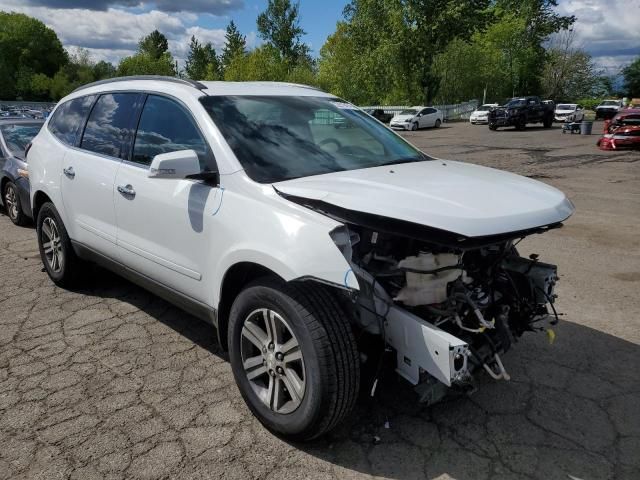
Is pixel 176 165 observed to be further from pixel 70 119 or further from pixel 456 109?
pixel 456 109

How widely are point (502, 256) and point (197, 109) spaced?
2017mm

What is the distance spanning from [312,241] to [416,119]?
34.6 metres

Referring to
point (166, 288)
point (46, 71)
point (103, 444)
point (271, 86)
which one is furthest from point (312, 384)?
point (46, 71)

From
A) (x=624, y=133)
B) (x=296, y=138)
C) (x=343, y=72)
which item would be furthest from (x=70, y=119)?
(x=343, y=72)

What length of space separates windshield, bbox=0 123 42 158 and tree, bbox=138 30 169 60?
105 meters

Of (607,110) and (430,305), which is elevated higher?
(430,305)

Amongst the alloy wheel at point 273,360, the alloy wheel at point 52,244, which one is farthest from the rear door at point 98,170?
the alloy wheel at point 273,360

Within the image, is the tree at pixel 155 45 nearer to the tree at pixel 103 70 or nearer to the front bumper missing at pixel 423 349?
the tree at pixel 103 70

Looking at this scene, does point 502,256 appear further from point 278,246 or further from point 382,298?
point 278,246

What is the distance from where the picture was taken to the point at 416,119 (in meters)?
35.4

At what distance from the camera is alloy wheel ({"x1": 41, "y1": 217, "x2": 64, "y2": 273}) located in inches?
191

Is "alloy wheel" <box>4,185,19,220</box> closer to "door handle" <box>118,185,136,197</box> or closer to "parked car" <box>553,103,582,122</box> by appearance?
"door handle" <box>118,185,136,197</box>

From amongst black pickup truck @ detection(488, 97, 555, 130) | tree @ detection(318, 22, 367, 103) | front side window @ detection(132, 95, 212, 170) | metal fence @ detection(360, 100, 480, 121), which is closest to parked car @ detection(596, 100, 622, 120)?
metal fence @ detection(360, 100, 480, 121)

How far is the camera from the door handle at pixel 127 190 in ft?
11.9
